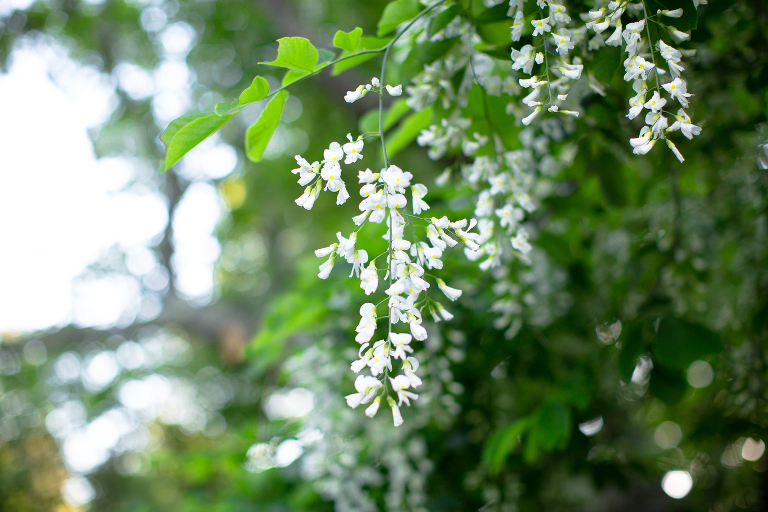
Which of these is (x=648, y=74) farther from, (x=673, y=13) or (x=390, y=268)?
(x=390, y=268)

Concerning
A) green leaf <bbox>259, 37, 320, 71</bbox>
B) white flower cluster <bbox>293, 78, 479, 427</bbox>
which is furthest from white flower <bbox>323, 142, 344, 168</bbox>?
green leaf <bbox>259, 37, 320, 71</bbox>

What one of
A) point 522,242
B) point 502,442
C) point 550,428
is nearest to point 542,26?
point 522,242

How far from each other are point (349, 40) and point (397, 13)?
0.19 m

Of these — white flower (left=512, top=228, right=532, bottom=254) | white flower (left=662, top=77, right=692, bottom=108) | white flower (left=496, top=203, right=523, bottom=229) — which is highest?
white flower (left=662, top=77, right=692, bottom=108)

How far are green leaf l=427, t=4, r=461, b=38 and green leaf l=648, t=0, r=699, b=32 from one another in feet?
1.38

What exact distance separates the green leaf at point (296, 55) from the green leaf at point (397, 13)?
0.22 m

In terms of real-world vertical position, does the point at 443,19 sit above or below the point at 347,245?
above

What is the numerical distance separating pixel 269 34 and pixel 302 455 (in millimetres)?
4322

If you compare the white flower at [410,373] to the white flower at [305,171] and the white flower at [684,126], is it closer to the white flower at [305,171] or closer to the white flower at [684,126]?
the white flower at [305,171]

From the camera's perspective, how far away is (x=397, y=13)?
1.14 metres

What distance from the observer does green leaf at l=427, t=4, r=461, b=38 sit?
1101mm

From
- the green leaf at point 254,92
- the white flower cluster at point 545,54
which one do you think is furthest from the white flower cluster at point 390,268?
the white flower cluster at point 545,54

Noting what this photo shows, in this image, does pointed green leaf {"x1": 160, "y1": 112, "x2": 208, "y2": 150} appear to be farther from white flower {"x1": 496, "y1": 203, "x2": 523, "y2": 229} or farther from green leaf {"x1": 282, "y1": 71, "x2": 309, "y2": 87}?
white flower {"x1": 496, "y1": 203, "x2": 523, "y2": 229}

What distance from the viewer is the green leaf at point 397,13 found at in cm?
113
